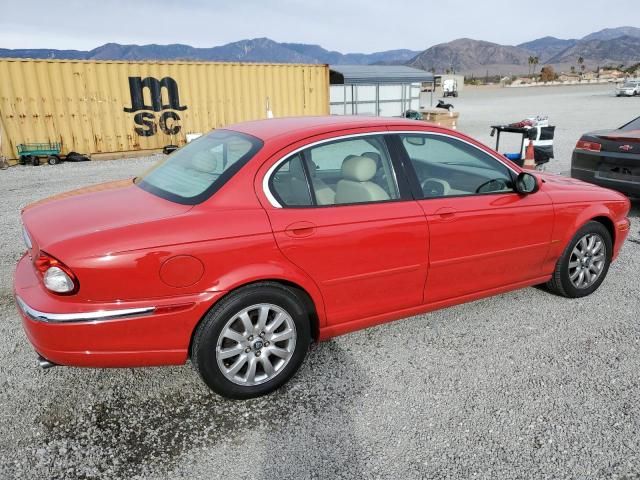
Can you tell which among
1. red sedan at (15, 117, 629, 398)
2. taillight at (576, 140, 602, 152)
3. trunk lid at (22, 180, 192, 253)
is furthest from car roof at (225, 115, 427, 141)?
taillight at (576, 140, 602, 152)

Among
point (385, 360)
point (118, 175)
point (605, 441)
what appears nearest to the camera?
point (605, 441)

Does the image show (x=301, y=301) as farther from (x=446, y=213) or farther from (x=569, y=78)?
(x=569, y=78)

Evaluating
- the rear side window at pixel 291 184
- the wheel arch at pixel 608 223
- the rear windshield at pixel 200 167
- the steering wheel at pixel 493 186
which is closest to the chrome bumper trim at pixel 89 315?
the rear windshield at pixel 200 167

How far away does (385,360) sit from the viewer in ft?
10.7

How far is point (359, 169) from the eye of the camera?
3.22 m

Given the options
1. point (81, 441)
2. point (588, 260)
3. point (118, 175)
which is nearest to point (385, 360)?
point (81, 441)

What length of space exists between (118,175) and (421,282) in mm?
9221

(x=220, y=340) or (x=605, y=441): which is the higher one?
(x=220, y=340)

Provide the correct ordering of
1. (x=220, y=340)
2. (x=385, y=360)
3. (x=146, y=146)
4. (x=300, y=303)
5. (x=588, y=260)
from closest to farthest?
(x=220, y=340), (x=300, y=303), (x=385, y=360), (x=588, y=260), (x=146, y=146)

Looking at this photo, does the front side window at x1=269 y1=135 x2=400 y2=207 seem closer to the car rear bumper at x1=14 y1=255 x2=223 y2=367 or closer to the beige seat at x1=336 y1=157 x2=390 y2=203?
the beige seat at x1=336 y1=157 x2=390 y2=203

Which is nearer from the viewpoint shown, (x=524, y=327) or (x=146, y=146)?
(x=524, y=327)

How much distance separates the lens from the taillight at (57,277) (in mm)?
2373

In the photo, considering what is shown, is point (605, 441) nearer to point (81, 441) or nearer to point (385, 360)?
point (385, 360)

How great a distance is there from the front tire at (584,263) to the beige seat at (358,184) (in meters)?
1.89
